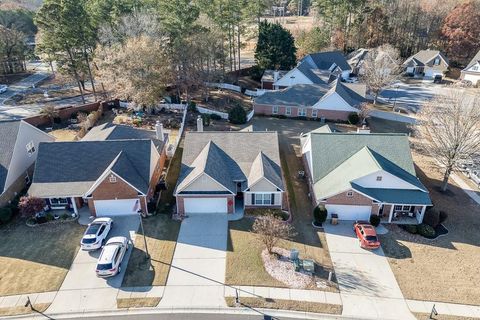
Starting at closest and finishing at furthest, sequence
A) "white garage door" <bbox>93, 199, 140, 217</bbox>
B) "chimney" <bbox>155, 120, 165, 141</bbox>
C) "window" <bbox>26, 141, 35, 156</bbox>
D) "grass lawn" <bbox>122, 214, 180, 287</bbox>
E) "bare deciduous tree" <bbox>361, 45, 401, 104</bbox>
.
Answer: "grass lawn" <bbox>122, 214, 180, 287</bbox>, "white garage door" <bbox>93, 199, 140, 217</bbox>, "window" <bbox>26, 141, 35, 156</bbox>, "chimney" <bbox>155, 120, 165, 141</bbox>, "bare deciduous tree" <bbox>361, 45, 401, 104</bbox>

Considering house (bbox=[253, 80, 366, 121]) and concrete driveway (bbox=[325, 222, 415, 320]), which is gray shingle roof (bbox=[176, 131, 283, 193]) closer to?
concrete driveway (bbox=[325, 222, 415, 320])

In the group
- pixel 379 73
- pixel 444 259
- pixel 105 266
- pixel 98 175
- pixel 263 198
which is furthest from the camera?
pixel 379 73

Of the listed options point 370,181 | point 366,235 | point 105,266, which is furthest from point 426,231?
point 105,266

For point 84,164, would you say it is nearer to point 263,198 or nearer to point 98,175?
point 98,175

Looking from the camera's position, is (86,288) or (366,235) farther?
(366,235)

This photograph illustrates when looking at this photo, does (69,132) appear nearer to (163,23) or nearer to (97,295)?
(163,23)

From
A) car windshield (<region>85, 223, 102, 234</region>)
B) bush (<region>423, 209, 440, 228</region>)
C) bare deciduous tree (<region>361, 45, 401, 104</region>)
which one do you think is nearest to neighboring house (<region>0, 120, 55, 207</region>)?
car windshield (<region>85, 223, 102, 234</region>)
